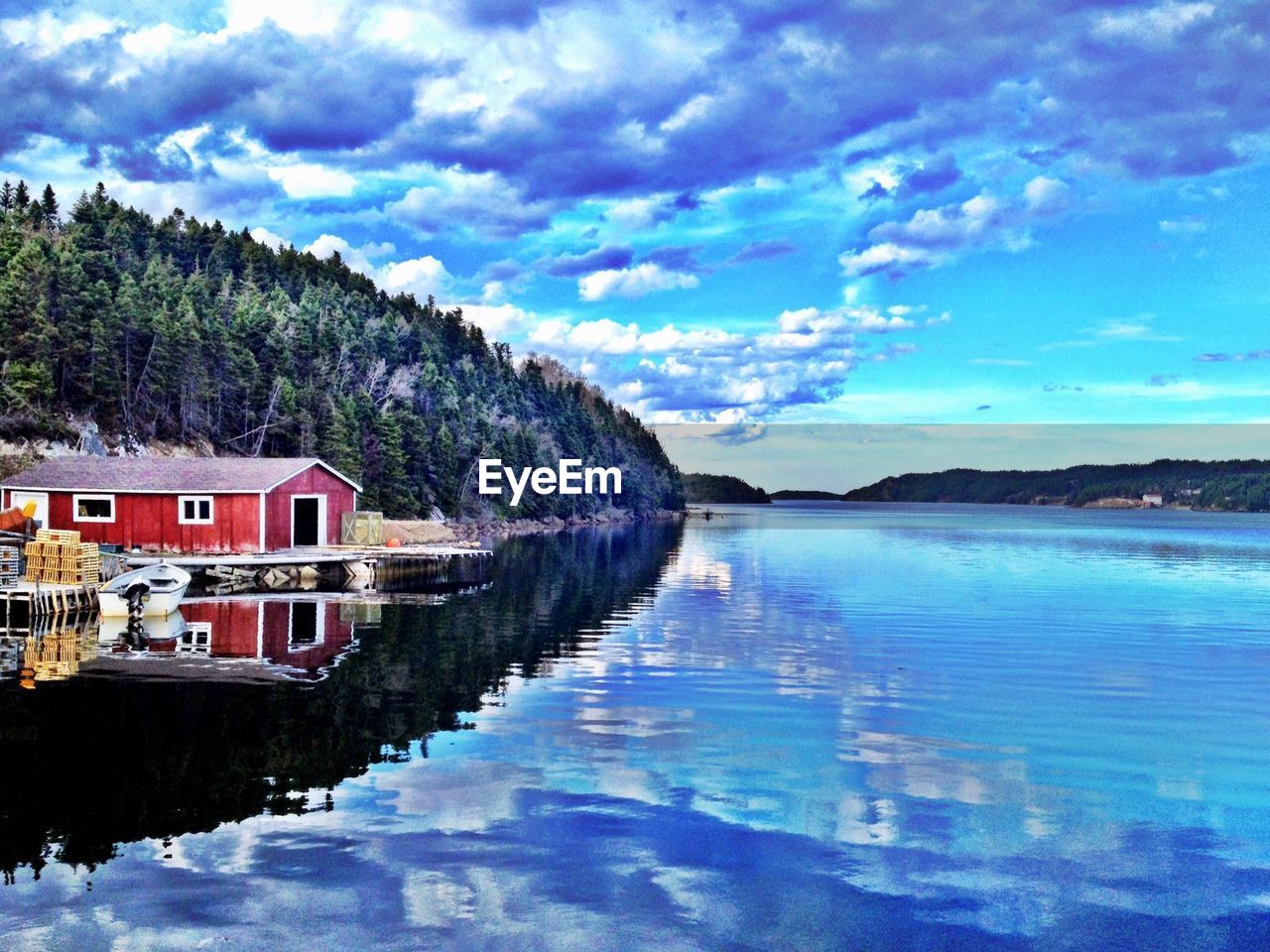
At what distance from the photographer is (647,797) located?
14562 mm

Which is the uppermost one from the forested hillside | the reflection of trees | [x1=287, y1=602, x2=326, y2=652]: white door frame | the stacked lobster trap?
the forested hillside

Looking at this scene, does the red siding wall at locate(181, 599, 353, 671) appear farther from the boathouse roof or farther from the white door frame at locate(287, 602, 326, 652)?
the boathouse roof

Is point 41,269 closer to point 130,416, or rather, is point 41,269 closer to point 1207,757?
point 130,416

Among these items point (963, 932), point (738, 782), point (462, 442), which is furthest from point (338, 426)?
point (963, 932)

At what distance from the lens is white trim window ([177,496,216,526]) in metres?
48.9

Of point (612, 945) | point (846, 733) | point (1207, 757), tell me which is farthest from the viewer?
point (846, 733)

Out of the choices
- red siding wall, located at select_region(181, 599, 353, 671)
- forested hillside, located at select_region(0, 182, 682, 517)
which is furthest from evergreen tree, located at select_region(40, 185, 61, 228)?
red siding wall, located at select_region(181, 599, 353, 671)

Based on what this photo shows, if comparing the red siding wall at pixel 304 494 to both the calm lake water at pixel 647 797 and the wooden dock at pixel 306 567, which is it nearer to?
the wooden dock at pixel 306 567

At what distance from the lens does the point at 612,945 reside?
10.0m

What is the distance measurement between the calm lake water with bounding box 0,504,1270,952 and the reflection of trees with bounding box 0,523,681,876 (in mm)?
79

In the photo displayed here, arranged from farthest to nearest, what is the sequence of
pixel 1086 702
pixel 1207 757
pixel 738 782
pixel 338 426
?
pixel 338 426 < pixel 1086 702 < pixel 1207 757 < pixel 738 782

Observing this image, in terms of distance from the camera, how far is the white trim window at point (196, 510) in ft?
160

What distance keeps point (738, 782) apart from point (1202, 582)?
1863 inches

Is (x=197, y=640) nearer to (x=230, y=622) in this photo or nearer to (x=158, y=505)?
(x=230, y=622)
